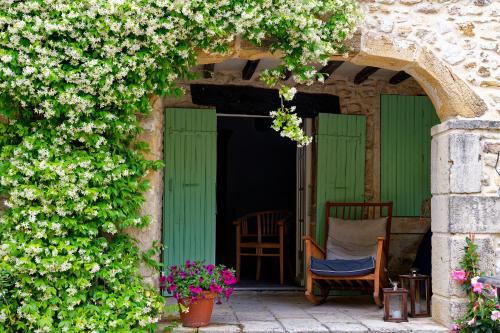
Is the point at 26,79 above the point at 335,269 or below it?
above

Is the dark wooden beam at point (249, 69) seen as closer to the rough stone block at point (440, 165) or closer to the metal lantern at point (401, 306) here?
the rough stone block at point (440, 165)

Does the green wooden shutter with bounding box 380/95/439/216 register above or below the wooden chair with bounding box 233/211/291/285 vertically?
above

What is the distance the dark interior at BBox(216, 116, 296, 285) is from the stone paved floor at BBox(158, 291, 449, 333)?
9.82 ft

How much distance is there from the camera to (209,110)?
21.1ft

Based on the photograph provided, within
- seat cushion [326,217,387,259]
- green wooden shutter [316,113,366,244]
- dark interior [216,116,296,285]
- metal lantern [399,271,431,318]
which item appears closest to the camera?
metal lantern [399,271,431,318]

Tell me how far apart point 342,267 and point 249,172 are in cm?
422

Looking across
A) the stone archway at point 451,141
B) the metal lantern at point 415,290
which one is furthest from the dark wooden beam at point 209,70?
the metal lantern at point 415,290

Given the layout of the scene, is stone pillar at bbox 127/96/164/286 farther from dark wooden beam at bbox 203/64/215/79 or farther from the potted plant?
dark wooden beam at bbox 203/64/215/79

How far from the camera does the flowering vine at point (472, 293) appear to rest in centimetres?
457

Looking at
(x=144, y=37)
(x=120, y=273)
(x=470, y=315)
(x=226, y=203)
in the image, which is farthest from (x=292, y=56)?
(x=226, y=203)

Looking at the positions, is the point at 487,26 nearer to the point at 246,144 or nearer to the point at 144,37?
the point at 144,37

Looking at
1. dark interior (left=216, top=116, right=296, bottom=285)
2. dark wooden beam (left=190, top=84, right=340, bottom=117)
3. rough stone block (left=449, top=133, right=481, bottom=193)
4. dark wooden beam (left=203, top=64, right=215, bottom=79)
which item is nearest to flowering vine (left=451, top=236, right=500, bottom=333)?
rough stone block (left=449, top=133, right=481, bottom=193)

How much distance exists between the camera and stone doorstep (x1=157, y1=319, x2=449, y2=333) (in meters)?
4.61

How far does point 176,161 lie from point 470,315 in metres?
3.01
